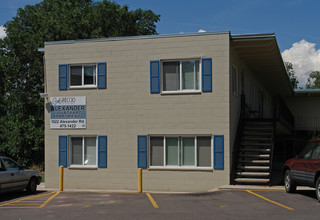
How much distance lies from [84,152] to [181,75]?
17.2ft

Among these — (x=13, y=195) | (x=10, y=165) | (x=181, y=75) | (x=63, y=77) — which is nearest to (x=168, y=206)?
(x=181, y=75)

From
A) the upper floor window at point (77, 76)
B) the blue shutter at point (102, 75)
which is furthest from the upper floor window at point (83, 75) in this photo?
the blue shutter at point (102, 75)

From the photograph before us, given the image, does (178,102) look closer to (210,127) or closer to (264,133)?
(210,127)

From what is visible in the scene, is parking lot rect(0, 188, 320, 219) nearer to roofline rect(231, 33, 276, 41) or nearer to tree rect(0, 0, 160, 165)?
roofline rect(231, 33, 276, 41)

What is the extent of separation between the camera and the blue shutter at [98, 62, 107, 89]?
53.6 ft

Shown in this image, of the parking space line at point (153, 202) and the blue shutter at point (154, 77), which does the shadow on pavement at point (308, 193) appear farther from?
the blue shutter at point (154, 77)

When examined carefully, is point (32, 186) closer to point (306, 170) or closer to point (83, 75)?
point (83, 75)

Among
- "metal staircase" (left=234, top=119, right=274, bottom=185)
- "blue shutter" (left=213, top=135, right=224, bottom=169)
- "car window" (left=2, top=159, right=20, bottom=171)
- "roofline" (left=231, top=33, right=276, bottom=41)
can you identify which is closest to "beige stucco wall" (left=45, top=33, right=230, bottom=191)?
"blue shutter" (left=213, top=135, right=224, bottom=169)

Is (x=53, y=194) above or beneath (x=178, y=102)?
beneath

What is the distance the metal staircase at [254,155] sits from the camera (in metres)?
15.0

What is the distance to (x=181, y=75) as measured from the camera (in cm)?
1563

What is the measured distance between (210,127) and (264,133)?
10.5 ft

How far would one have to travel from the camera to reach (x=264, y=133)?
56.1 ft

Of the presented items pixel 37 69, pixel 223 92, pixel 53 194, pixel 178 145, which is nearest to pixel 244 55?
pixel 223 92
